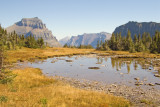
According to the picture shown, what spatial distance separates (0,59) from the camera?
59.9ft

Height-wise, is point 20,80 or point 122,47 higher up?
point 122,47

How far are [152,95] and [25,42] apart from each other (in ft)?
381

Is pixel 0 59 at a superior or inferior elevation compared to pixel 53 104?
superior

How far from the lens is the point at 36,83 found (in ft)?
70.3

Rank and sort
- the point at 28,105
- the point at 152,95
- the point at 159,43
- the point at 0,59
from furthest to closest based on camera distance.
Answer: the point at 159,43
the point at 0,59
the point at 152,95
the point at 28,105

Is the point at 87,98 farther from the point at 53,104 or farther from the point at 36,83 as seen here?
the point at 36,83

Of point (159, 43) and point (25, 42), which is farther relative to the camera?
point (25, 42)

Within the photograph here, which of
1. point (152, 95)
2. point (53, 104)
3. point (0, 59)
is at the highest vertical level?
point (0, 59)

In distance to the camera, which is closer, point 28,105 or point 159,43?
point 28,105

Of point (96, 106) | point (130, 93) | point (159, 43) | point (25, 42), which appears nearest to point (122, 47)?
point (159, 43)

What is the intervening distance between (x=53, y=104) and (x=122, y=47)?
10576cm

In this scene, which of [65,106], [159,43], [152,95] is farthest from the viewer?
[159,43]

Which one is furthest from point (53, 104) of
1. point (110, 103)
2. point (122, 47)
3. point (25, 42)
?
point (25, 42)

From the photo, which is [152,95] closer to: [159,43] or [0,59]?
[0,59]
